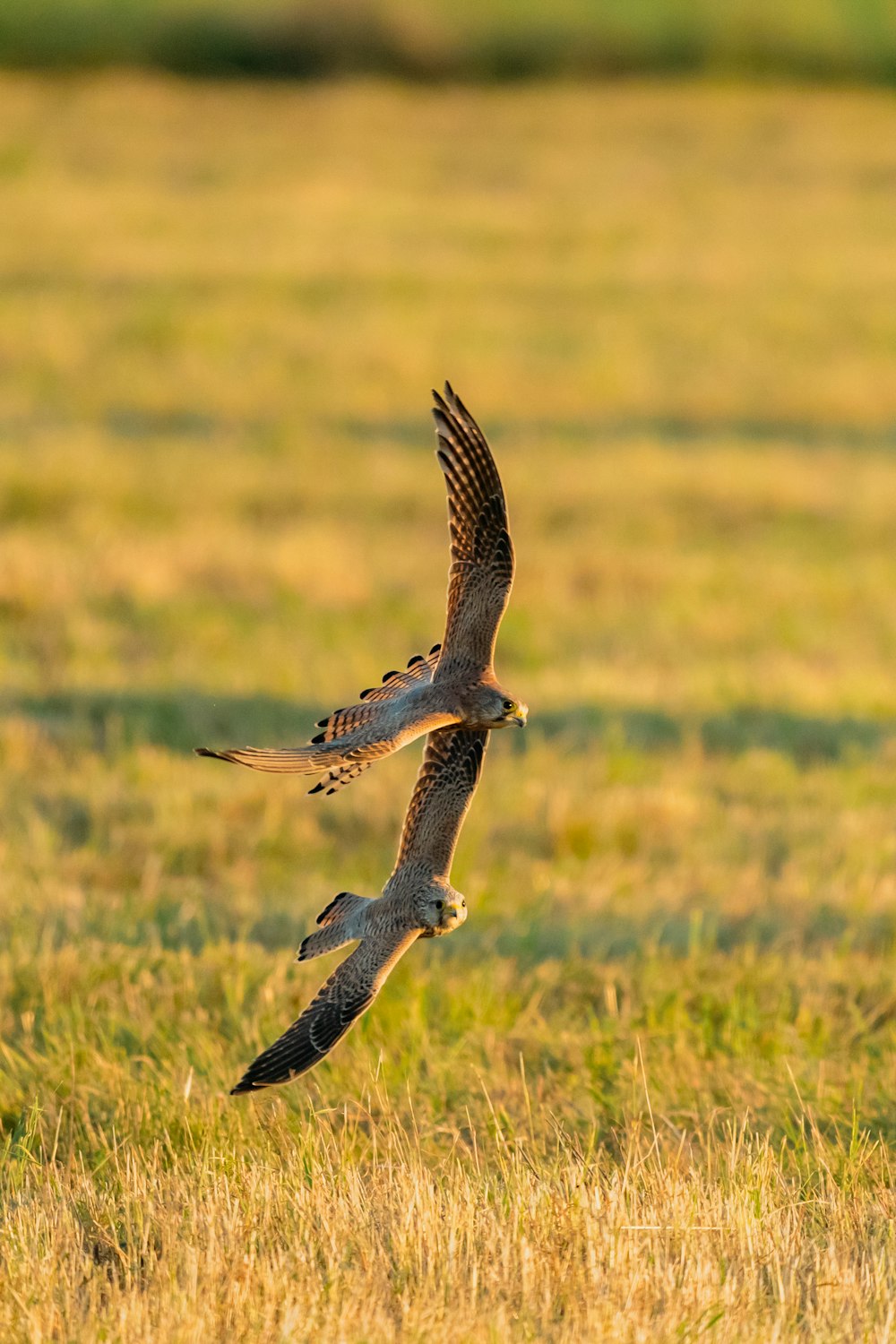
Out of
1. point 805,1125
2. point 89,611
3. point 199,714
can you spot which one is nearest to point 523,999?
point 805,1125

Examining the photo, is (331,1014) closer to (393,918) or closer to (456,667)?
(393,918)

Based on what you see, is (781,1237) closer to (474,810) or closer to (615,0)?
(474,810)

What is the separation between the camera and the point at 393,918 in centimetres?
321

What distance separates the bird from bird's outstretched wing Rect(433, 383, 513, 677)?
25 cm

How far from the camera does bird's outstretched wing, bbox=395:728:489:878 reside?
3.23 m

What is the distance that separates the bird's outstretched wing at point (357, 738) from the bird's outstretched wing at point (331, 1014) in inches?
15.7

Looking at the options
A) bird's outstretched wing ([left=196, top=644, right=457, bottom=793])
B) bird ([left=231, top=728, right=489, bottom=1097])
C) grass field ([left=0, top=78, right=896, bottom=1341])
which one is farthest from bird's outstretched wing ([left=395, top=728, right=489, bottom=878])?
grass field ([left=0, top=78, right=896, bottom=1341])

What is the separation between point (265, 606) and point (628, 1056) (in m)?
A: 8.63

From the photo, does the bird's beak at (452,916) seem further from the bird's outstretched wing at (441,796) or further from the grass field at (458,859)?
the grass field at (458,859)

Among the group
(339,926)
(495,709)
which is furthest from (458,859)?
(495,709)

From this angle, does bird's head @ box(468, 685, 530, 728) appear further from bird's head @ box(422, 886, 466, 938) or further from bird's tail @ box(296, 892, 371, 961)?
bird's tail @ box(296, 892, 371, 961)

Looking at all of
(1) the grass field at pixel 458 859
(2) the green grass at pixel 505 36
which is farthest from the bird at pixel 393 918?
(2) the green grass at pixel 505 36

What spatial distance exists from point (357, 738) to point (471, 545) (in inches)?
17.3

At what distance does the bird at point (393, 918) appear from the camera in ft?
10.5
